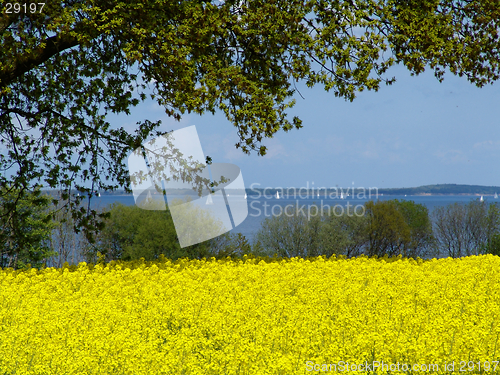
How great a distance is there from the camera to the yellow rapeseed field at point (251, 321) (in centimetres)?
500

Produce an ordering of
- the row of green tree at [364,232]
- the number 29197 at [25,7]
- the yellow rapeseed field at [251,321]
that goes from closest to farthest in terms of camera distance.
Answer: the yellow rapeseed field at [251,321], the number 29197 at [25,7], the row of green tree at [364,232]

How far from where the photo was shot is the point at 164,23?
8.74 meters


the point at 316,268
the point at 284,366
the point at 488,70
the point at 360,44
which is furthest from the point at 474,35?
the point at 284,366

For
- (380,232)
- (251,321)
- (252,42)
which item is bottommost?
(380,232)

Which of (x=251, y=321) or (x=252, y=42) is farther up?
(x=252, y=42)

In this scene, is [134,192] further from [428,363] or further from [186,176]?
[428,363]

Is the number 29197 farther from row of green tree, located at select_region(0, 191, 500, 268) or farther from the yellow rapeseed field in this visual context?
row of green tree, located at select_region(0, 191, 500, 268)

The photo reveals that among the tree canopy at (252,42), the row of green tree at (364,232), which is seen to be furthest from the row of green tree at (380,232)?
the tree canopy at (252,42)

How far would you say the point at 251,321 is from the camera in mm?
6047

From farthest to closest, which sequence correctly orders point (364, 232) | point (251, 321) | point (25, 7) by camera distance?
1. point (364, 232)
2. point (25, 7)
3. point (251, 321)

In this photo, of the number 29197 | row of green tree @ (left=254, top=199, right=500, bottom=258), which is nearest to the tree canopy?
the number 29197

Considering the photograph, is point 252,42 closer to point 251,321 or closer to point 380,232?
point 251,321

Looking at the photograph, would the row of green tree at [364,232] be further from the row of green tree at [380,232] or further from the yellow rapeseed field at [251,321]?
the yellow rapeseed field at [251,321]

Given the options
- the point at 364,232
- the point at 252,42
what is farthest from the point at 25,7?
the point at 364,232
